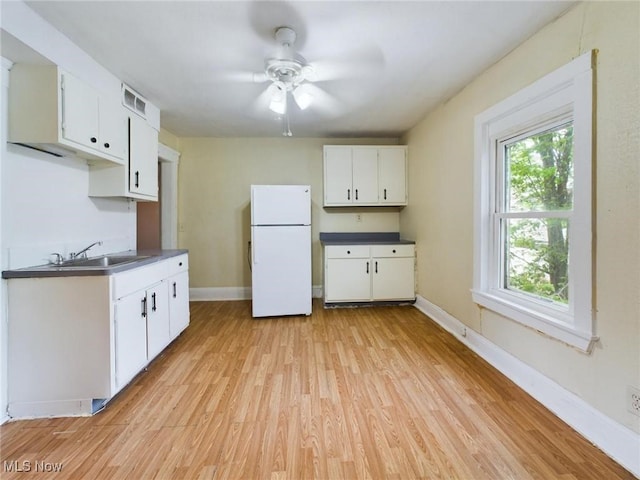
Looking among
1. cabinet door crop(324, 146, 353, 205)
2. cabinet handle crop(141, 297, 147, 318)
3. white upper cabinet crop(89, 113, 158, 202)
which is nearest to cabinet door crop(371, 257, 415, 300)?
cabinet door crop(324, 146, 353, 205)

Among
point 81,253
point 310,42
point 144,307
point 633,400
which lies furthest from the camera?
point 81,253

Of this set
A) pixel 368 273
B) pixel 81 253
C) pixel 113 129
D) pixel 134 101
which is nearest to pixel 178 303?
pixel 81 253

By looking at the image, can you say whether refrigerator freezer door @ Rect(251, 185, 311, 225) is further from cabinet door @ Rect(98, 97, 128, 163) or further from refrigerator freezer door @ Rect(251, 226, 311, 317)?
cabinet door @ Rect(98, 97, 128, 163)

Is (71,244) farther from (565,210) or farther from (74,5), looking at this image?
(565,210)

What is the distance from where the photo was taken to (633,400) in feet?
4.20

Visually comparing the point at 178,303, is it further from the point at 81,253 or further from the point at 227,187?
the point at 227,187

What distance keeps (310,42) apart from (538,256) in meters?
2.09

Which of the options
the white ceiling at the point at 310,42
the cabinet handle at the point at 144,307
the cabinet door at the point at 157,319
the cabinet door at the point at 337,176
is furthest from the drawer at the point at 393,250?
the cabinet handle at the point at 144,307

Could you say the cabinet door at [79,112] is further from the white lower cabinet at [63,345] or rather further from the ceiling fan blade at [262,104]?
the ceiling fan blade at [262,104]

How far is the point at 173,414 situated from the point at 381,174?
338 cm

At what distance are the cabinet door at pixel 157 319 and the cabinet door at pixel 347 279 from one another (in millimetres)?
1867

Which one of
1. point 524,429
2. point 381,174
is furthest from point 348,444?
point 381,174

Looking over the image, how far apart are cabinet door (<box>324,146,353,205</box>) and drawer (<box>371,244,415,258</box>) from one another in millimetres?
746

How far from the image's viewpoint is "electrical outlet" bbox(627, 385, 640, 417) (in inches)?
49.7
